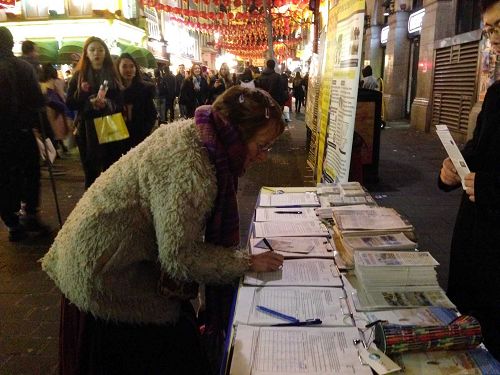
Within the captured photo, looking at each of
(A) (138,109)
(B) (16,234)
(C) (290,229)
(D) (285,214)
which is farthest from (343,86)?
(B) (16,234)

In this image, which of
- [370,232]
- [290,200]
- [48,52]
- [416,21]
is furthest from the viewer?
[48,52]

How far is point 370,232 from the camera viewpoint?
85.7 inches

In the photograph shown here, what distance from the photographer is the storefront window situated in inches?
446

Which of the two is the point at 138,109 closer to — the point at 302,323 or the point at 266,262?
the point at 266,262

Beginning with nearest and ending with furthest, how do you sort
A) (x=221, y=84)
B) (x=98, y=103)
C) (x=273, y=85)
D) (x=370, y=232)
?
(x=370, y=232) → (x=98, y=103) → (x=273, y=85) → (x=221, y=84)

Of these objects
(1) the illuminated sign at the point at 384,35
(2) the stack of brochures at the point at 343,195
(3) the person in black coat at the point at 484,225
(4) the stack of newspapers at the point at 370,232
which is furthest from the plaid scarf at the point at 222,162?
(1) the illuminated sign at the point at 384,35

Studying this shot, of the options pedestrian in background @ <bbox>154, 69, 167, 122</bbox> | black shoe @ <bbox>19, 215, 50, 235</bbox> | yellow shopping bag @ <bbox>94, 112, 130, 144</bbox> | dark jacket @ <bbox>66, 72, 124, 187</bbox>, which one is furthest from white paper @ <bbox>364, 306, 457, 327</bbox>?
pedestrian in background @ <bbox>154, 69, 167, 122</bbox>

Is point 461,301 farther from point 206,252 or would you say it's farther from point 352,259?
point 206,252

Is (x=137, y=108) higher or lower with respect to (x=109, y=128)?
higher

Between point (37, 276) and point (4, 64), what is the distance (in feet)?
7.26

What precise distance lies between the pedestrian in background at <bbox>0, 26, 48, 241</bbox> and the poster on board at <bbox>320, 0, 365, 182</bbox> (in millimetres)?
3121

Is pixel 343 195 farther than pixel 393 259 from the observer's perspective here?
Yes

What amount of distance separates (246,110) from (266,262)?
695 millimetres

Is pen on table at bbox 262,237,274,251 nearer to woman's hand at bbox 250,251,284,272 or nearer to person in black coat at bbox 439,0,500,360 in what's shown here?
woman's hand at bbox 250,251,284,272
